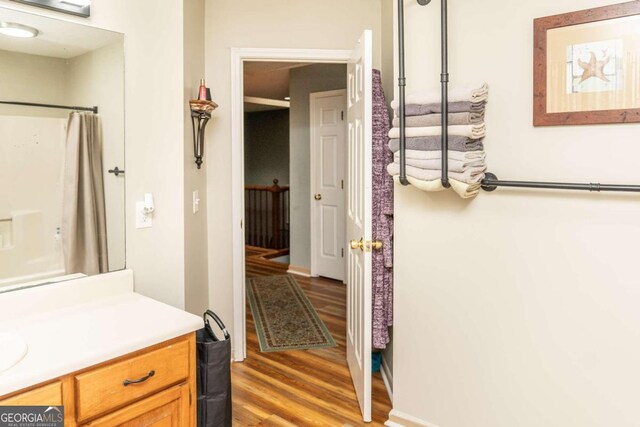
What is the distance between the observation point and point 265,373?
2844 millimetres

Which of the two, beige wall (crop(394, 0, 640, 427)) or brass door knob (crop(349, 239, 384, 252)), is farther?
brass door knob (crop(349, 239, 384, 252))

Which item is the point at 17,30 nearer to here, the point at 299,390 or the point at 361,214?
the point at 361,214

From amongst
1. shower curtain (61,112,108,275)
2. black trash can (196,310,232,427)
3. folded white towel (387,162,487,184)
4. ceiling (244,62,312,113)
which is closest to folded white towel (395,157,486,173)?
folded white towel (387,162,487,184)

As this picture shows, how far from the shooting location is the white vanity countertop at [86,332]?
4.05 feet

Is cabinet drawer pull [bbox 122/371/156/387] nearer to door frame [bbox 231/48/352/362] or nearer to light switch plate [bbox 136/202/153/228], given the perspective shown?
light switch plate [bbox 136/202/153/228]

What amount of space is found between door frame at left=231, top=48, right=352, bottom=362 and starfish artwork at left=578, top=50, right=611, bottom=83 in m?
1.53

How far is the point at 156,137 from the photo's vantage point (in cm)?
209

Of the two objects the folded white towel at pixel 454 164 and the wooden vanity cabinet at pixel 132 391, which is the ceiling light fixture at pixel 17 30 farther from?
the folded white towel at pixel 454 164

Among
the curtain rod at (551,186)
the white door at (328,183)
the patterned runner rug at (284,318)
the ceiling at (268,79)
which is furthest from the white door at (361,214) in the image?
the white door at (328,183)

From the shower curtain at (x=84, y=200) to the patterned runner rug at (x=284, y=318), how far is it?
1.66m

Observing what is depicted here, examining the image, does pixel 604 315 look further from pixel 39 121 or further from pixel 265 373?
pixel 39 121

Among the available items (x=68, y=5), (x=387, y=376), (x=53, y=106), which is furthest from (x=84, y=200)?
(x=387, y=376)

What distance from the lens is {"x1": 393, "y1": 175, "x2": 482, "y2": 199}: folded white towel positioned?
5.74ft

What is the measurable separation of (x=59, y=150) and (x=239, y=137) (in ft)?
4.08
